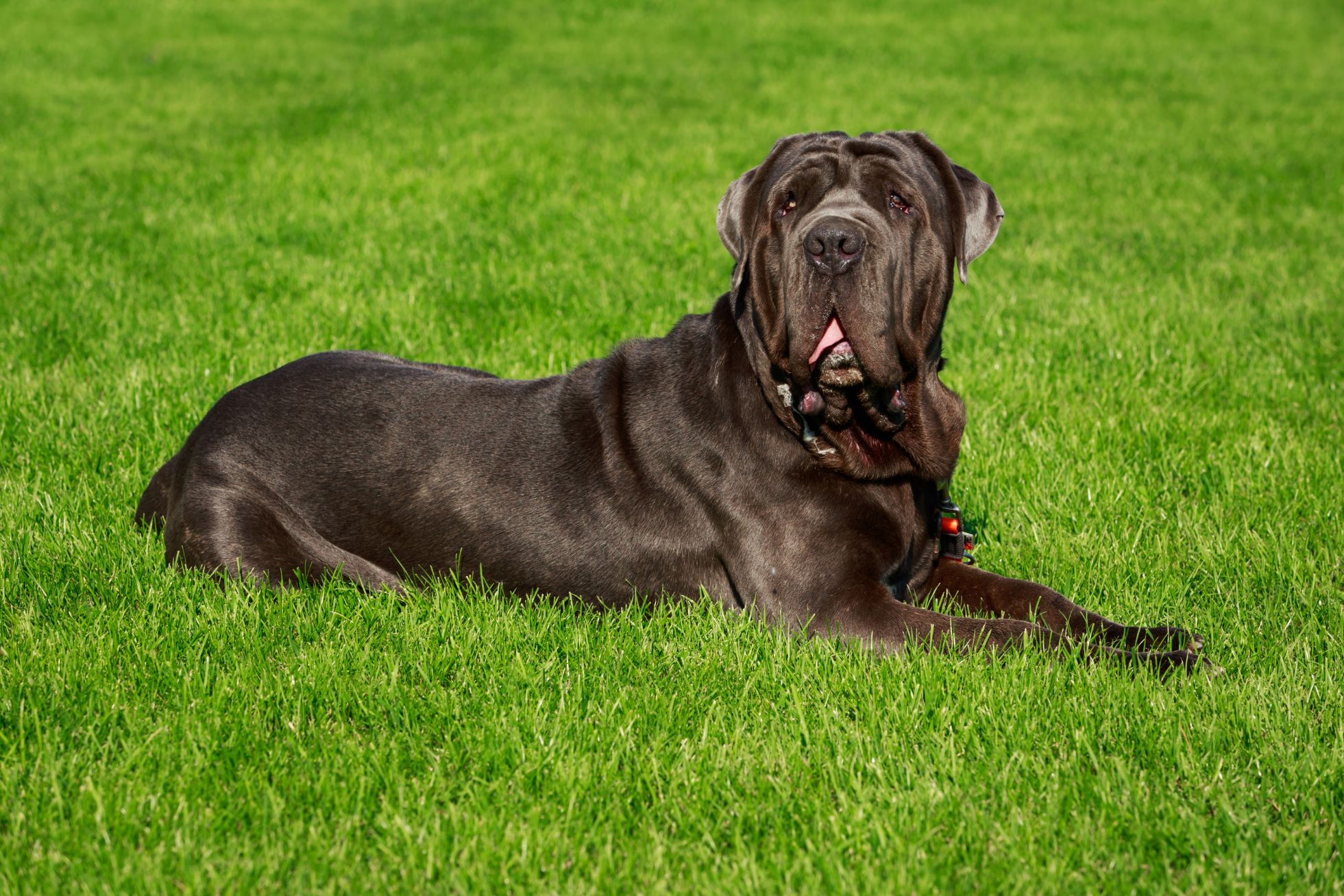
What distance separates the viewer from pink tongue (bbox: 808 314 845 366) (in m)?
3.69

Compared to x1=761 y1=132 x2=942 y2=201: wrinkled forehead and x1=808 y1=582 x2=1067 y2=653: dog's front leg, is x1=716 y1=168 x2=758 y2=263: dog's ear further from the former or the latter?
x1=808 y1=582 x2=1067 y2=653: dog's front leg

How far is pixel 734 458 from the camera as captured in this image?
3932 millimetres

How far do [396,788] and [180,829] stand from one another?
49 centimetres

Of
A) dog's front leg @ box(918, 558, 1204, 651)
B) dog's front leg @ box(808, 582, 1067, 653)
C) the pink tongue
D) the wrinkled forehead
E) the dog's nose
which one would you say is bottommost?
dog's front leg @ box(918, 558, 1204, 651)

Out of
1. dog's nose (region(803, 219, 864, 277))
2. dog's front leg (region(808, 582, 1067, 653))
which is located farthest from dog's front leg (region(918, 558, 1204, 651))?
dog's nose (region(803, 219, 864, 277))

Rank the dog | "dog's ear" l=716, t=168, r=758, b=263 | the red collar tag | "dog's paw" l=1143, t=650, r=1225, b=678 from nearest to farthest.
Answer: "dog's paw" l=1143, t=650, r=1225, b=678 → the dog → "dog's ear" l=716, t=168, r=758, b=263 → the red collar tag

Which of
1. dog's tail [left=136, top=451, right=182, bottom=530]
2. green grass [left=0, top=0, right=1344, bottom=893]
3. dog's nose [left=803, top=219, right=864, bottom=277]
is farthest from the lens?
dog's tail [left=136, top=451, right=182, bottom=530]

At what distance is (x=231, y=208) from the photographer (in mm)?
9148

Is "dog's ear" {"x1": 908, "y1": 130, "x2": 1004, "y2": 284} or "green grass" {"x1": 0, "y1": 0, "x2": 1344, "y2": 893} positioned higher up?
"dog's ear" {"x1": 908, "y1": 130, "x2": 1004, "y2": 284}

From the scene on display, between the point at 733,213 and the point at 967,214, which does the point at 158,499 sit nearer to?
the point at 733,213

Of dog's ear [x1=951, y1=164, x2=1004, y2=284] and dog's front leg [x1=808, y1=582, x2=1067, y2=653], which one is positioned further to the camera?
dog's ear [x1=951, y1=164, x2=1004, y2=284]

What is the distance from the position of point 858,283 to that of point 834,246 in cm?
13

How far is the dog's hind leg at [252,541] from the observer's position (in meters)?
4.06

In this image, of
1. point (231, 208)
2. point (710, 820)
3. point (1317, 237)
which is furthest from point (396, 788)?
point (1317, 237)
